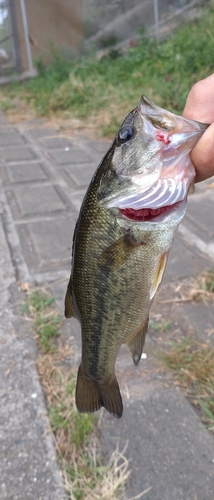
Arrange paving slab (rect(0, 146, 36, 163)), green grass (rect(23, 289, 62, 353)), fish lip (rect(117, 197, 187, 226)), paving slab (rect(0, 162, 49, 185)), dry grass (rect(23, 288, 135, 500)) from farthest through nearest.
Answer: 1. paving slab (rect(0, 146, 36, 163))
2. paving slab (rect(0, 162, 49, 185))
3. green grass (rect(23, 289, 62, 353))
4. dry grass (rect(23, 288, 135, 500))
5. fish lip (rect(117, 197, 187, 226))

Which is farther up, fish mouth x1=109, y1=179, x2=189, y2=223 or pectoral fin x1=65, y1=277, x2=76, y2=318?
fish mouth x1=109, y1=179, x2=189, y2=223

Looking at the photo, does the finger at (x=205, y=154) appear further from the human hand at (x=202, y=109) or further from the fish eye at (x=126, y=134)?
the fish eye at (x=126, y=134)

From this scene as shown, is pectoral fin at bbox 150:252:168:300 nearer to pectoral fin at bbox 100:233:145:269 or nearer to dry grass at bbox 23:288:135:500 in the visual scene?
pectoral fin at bbox 100:233:145:269

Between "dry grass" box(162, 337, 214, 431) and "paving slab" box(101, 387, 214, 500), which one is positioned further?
"dry grass" box(162, 337, 214, 431)

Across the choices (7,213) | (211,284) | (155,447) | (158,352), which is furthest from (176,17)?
(155,447)

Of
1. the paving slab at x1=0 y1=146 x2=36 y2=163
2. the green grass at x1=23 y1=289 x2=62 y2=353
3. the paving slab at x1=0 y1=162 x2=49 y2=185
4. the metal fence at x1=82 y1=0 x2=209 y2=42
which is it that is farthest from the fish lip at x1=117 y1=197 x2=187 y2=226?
the metal fence at x1=82 y1=0 x2=209 y2=42

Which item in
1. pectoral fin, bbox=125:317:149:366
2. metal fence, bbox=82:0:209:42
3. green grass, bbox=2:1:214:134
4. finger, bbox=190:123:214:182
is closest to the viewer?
finger, bbox=190:123:214:182

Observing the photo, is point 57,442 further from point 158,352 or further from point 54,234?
point 54,234
